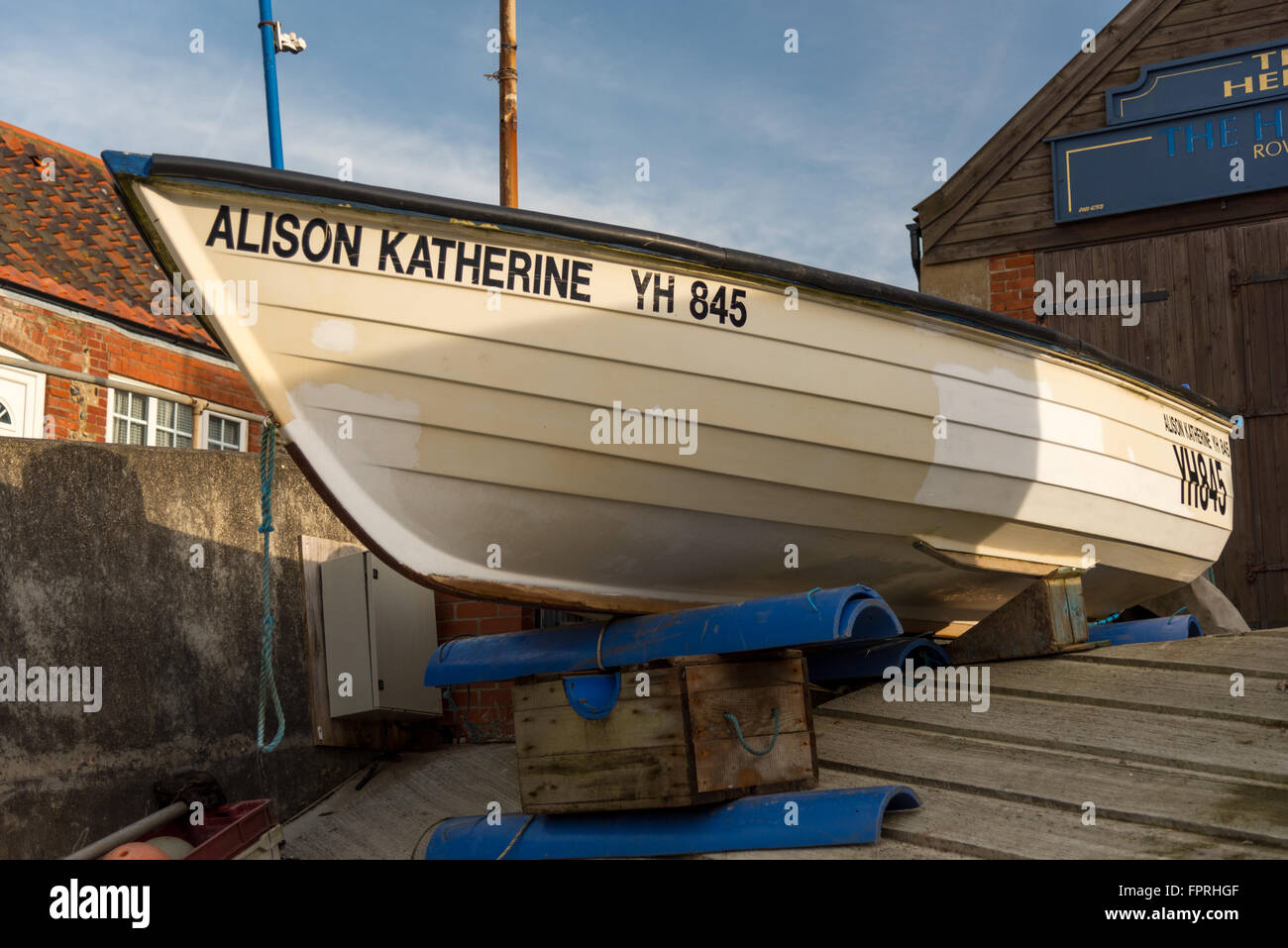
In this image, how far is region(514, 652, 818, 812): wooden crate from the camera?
3326 millimetres

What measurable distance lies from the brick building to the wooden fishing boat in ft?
14.7

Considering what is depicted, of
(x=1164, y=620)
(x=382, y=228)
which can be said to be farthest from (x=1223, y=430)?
(x=382, y=228)

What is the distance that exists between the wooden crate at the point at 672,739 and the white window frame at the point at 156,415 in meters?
6.07

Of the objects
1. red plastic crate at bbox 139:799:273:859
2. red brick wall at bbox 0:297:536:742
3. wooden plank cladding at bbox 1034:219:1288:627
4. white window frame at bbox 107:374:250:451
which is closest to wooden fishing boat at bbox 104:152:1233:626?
red plastic crate at bbox 139:799:273:859

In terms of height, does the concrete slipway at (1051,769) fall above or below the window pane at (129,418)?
below

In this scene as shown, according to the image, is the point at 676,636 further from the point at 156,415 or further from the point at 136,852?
the point at 156,415

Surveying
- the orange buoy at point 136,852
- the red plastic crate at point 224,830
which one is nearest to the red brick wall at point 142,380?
the red plastic crate at point 224,830

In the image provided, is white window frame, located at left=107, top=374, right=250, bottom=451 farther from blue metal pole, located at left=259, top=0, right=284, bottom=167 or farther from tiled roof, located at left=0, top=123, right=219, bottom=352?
blue metal pole, located at left=259, top=0, right=284, bottom=167

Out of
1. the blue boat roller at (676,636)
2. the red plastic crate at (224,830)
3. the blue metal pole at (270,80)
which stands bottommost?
the red plastic crate at (224,830)

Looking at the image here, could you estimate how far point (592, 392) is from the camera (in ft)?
12.2

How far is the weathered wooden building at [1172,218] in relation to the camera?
759cm

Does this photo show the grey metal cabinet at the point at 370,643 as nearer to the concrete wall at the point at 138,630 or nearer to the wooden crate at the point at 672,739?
the concrete wall at the point at 138,630

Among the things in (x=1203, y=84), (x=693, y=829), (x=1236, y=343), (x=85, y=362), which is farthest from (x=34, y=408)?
(x=1203, y=84)

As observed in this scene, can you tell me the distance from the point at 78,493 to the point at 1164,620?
474 centimetres
